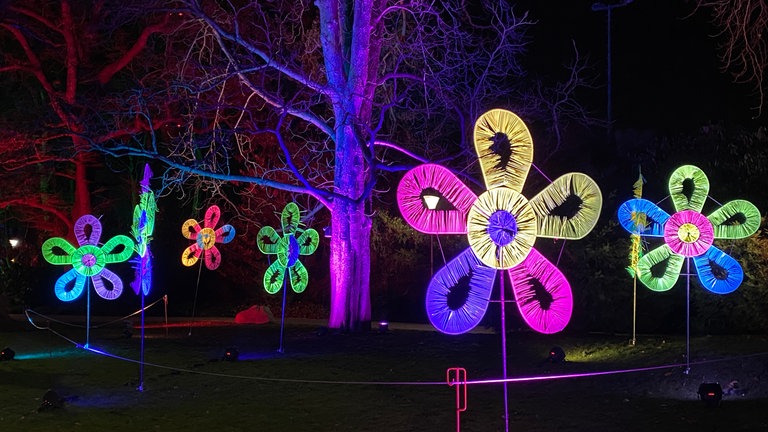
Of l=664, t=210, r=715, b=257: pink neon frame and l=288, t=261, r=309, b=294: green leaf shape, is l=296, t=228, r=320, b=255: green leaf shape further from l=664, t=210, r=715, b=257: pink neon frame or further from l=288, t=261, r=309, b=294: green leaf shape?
l=664, t=210, r=715, b=257: pink neon frame

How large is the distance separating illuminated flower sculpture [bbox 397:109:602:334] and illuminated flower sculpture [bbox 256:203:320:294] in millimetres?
6471

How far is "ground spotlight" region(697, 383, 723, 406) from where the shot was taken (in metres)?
7.73

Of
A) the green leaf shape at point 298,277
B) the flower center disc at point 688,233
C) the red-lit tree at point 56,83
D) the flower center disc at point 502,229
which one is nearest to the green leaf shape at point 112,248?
the green leaf shape at point 298,277

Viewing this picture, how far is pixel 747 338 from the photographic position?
34.8 ft

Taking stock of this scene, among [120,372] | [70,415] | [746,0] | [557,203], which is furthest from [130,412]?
[746,0]

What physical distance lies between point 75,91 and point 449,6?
38.8 feet

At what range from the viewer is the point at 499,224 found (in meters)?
6.20

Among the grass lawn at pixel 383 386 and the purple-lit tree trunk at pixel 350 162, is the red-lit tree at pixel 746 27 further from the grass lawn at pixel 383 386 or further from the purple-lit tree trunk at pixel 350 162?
the purple-lit tree trunk at pixel 350 162

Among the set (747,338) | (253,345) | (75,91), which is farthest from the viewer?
(75,91)

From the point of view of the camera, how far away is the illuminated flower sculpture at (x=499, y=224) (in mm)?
6195

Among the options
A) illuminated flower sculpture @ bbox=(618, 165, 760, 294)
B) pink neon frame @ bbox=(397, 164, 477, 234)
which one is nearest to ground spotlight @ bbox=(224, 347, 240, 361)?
pink neon frame @ bbox=(397, 164, 477, 234)

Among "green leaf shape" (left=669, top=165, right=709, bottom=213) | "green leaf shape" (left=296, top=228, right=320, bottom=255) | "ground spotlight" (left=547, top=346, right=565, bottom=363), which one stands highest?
"green leaf shape" (left=669, top=165, right=709, bottom=213)

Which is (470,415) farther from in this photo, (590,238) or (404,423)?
(590,238)

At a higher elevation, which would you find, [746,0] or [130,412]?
[746,0]
